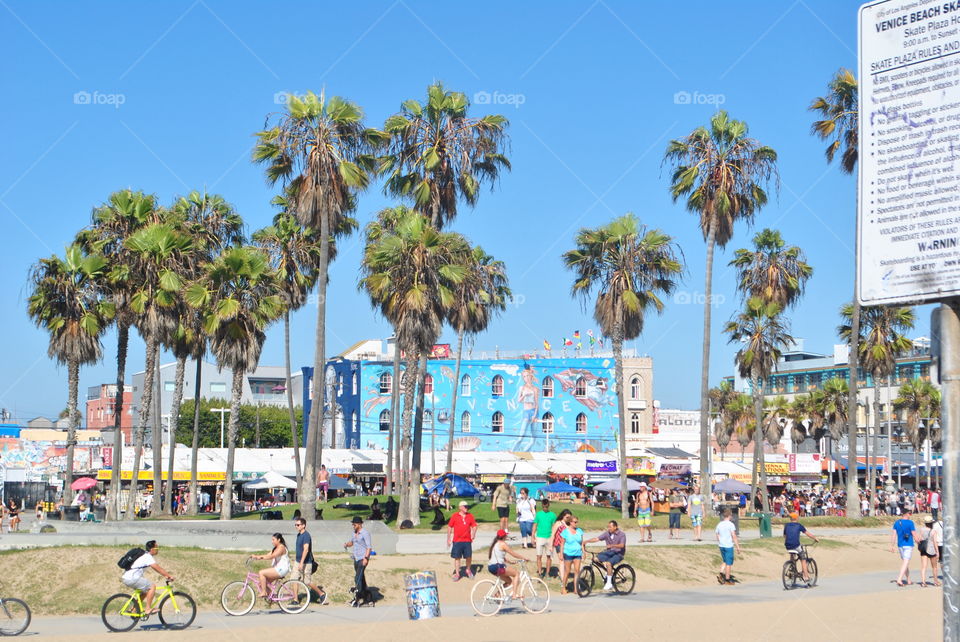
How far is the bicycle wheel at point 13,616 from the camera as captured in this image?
16094mm

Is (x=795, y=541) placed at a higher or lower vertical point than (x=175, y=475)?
higher

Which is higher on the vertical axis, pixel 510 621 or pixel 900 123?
pixel 900 123

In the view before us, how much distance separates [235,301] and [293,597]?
1980 cm

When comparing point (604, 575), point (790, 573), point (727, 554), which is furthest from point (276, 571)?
point (790, 573)

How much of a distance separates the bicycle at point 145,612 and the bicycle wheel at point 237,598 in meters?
1.45

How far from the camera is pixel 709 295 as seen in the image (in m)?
42.4

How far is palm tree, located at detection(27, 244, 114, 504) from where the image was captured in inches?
1545

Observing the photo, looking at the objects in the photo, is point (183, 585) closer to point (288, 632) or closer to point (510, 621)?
point (288, 632)

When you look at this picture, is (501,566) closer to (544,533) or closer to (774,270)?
(544,533)

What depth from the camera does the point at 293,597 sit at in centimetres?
1914

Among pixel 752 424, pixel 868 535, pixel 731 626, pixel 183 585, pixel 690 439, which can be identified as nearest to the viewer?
pixel 731 626

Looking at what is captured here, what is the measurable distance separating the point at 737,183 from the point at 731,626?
1087 inches

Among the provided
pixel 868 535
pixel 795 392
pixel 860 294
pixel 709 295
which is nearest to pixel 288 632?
pixel 860 294

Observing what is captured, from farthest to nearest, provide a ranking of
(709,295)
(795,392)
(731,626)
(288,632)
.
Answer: (795,392), (709,295), (731,626), (288,632)
